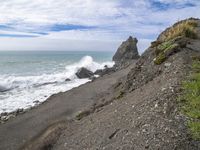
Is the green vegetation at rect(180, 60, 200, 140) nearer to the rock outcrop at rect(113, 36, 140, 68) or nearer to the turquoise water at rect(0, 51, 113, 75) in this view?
the turquoise water at rect(0, 51, 113, 75)

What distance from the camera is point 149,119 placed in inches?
411

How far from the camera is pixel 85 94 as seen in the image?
84.8 feet

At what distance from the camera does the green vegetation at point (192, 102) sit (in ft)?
29.8

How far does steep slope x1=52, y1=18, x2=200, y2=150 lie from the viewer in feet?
30.3

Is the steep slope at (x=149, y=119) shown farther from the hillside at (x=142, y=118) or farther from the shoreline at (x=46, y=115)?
the shoreline at (x=46, y=115)

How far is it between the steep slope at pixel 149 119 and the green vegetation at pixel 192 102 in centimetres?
19

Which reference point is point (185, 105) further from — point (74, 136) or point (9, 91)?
point (9, 91)

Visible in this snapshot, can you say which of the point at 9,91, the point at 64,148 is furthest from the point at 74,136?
the point at 9,91

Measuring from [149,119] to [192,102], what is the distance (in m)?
1.42

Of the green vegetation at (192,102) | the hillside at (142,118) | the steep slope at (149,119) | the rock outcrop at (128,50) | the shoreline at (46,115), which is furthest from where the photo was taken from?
the rock outcrop at (128,50)

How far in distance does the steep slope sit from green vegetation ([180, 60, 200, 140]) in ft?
0.61

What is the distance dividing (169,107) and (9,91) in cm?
2660

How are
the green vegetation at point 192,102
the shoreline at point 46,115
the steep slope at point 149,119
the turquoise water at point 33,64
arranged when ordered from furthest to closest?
the turquoise water at point 33,64, the shoreline at point 46,115, the steep slope at point 149,119, the green vegetation at point 192,102

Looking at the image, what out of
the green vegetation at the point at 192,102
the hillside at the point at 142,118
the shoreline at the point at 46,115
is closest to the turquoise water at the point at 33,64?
the shoreline at the point at 46,115
